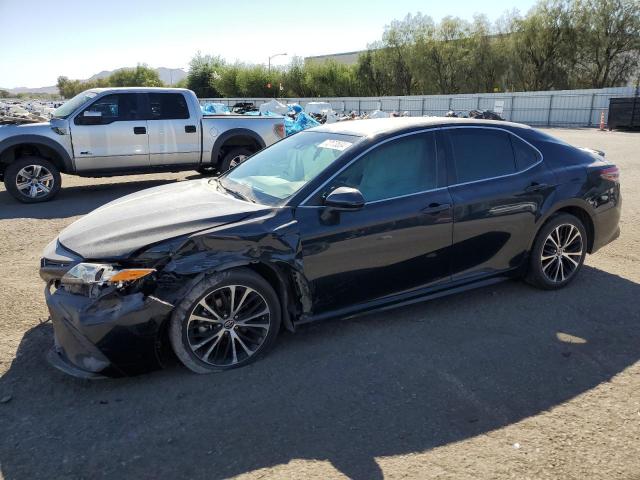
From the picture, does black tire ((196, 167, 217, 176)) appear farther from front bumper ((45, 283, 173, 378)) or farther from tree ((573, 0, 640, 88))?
tree ((573, 0, 640, 88))

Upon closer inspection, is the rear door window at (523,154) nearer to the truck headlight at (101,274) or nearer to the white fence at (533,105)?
the truck headlight at (101,274)

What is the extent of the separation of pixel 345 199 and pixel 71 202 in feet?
25.0

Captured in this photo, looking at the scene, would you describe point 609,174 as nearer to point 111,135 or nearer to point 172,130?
point 172,130

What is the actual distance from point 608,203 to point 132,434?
4.63 metres

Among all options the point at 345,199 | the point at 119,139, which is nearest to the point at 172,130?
the point at 119,139

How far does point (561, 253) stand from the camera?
4.86 m

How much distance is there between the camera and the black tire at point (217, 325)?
3322 millimetres

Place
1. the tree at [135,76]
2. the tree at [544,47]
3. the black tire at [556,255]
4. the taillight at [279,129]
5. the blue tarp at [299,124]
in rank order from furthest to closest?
the tree at [135,76], the tree at [544,47], the blue tarp at [299,124], the taillight at [279,129], the black tire at [556,255]

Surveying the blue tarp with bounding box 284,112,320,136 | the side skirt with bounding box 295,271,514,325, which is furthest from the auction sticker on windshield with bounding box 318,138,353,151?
the blue tarp with bounding box 284,112,320,136

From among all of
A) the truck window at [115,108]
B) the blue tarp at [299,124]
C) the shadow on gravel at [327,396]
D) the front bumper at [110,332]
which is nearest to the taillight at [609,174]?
the shadow on gravel at [327,396]

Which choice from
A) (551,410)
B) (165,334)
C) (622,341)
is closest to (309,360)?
(165,334)

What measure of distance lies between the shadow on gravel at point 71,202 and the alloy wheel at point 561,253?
700 cm

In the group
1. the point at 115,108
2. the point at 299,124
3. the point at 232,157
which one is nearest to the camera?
the point at 115,108

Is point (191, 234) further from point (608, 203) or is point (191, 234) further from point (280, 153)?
point (608, 203)
